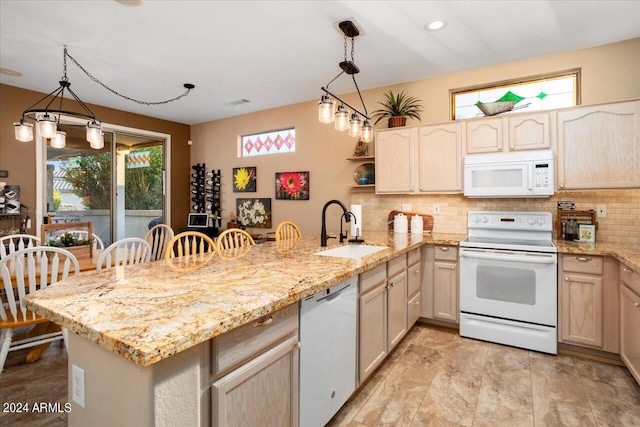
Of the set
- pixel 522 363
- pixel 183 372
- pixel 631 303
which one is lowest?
pixel 522 363

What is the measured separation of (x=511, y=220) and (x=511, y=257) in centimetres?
61

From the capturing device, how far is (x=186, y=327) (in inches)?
36.4

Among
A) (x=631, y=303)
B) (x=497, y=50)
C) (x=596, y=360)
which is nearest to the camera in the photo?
(x=631, y=303)

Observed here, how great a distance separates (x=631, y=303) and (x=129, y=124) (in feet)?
19.9

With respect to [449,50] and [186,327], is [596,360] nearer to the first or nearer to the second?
[449,50]

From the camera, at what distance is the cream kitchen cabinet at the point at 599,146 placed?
2637 mm

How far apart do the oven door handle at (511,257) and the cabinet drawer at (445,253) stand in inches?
5.0

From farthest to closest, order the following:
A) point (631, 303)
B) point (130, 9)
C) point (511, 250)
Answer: point (511, 250) → point (130, 9) → point (631, 303)

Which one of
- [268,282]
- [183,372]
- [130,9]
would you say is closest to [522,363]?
[268,282]

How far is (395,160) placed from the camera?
3.63 m

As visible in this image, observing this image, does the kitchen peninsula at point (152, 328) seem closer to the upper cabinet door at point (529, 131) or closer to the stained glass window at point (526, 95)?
the upper cabinet door at point (529, 131)

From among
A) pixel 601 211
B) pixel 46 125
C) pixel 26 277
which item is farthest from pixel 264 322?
pixel 601 211

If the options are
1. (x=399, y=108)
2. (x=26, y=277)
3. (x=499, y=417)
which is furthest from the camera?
(x=399, y=108)

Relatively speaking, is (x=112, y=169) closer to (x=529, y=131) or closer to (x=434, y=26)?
(x=434, y=26)
